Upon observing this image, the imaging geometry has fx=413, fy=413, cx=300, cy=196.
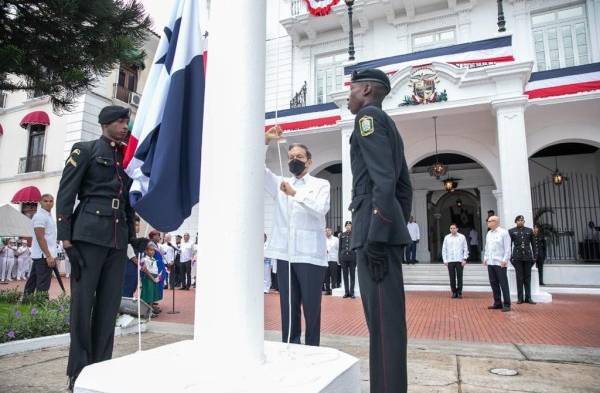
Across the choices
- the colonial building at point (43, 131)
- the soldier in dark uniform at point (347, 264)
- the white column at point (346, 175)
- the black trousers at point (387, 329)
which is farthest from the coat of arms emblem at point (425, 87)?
the colonial building at point (43, 131)

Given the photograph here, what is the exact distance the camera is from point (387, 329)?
87.0 inches

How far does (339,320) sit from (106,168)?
15.5ft

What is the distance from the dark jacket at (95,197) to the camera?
273 cm

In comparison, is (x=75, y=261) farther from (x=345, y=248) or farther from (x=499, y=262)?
(x=345, y=248)

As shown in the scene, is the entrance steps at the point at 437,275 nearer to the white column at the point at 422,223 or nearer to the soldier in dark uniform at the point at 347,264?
the soldier in dark uniform at the point at 347,264

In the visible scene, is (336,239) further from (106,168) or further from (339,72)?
(106,168)

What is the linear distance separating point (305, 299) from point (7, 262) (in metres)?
16.7

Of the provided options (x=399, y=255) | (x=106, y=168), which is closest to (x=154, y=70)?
(x=106, y=168)

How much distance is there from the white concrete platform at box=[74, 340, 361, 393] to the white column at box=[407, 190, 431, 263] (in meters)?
16.0

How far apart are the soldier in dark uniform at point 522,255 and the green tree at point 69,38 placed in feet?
26.7

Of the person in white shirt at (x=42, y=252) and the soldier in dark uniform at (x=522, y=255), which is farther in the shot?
the soldier in dark uniform at (x=522, y=255)

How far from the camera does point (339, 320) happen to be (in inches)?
260

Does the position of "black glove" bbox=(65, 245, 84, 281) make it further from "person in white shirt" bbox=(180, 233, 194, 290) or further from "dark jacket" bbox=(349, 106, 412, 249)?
"person in white shirt" bbox=(180, 233, 194, 290)

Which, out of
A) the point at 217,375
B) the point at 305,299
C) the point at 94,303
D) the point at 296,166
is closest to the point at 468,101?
the point at 296,166
